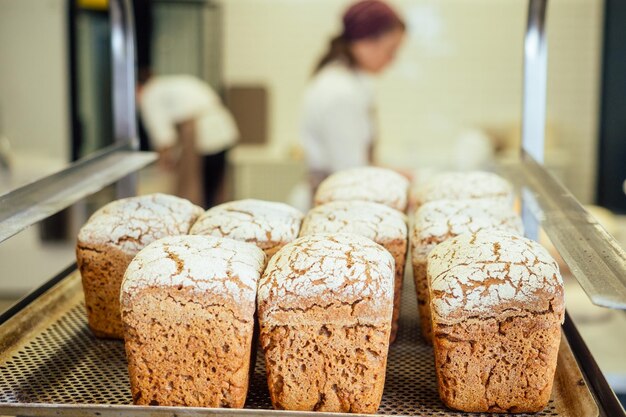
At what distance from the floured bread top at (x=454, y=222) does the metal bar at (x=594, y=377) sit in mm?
207

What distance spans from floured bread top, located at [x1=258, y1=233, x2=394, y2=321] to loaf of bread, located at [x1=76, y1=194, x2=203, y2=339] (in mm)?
336

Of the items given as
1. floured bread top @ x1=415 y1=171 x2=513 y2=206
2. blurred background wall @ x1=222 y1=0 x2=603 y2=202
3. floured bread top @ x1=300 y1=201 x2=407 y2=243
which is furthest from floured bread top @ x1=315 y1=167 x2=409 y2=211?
blurred background wall @ x1=222 y1=0 x2=603 y2=202

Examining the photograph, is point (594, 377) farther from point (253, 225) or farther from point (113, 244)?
point (113, 244)

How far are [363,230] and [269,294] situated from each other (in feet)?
1.10

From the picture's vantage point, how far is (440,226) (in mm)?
1479

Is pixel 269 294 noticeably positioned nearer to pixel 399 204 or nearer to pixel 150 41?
pixel 399 204

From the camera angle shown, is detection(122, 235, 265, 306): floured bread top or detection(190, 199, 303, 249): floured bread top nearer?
detection(122, 235, 265, 306): floured bread top

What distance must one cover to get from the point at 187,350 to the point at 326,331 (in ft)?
0.68

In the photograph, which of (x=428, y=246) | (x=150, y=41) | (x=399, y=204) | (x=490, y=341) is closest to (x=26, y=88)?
(x=150, y=41)

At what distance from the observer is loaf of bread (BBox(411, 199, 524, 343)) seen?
1.47m

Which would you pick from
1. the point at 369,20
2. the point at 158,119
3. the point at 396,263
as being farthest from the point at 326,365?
the point at 158,119

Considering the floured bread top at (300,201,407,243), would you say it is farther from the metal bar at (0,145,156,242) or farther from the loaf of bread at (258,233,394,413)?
the metal bar at (0,145,156,242)

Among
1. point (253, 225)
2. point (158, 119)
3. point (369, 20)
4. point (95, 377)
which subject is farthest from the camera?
point (158, 119)

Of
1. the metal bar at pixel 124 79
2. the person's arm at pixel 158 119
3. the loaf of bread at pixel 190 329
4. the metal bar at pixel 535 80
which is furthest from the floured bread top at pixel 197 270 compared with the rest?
the person's arm at pixel 158 119
